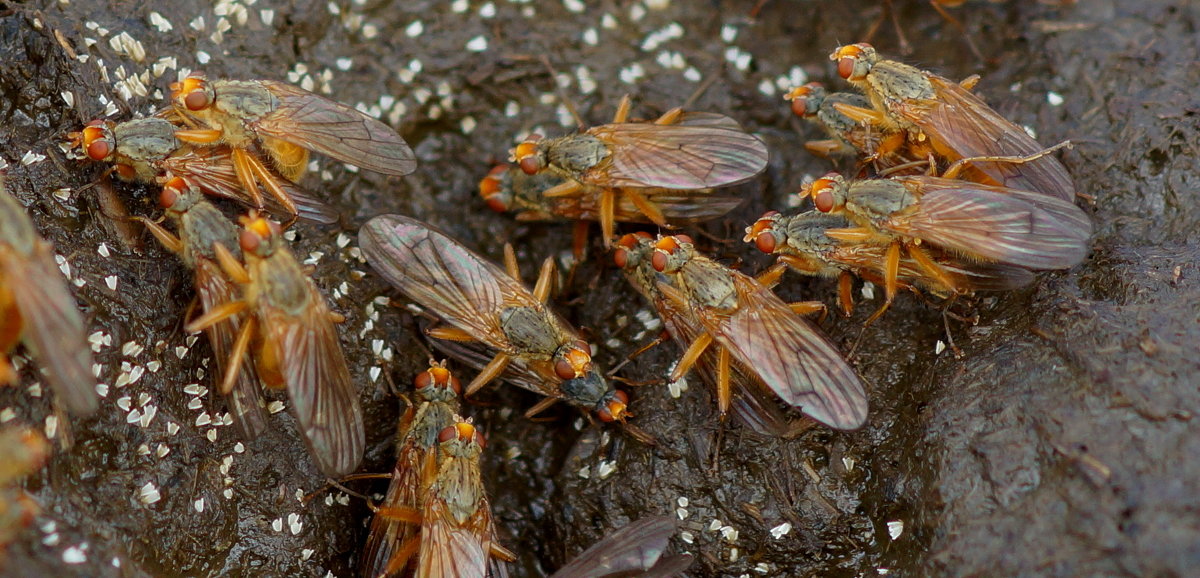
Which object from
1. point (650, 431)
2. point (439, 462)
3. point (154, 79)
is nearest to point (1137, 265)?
point (650, 431)

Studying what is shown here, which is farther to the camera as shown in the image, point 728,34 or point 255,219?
point 728,34

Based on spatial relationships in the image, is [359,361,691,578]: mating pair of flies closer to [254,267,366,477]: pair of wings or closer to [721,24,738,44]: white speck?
[254,267,366,477]: pair of wings

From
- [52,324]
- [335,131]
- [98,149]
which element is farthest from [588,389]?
[98,149]

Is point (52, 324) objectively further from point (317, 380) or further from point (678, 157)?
point (678, 157)

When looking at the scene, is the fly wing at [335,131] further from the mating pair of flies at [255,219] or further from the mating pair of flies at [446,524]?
the mating pair of flies at [446,524]

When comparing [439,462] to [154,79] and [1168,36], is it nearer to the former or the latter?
[154,79]

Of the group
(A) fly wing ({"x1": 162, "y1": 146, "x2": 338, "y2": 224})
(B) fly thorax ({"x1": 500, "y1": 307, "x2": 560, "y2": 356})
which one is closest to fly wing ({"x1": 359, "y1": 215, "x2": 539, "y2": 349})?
(B) fly thorax ({"x1": 500, "y1": 307, "x2": 560, "y2": 356})

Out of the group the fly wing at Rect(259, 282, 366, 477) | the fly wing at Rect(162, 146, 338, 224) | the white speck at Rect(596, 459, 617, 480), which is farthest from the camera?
the white speck at Rect(596, 459, 617, 480)
